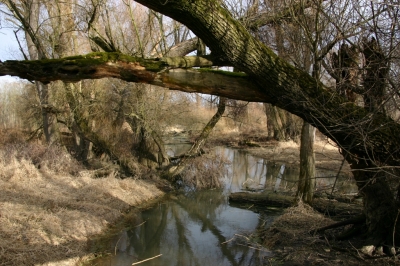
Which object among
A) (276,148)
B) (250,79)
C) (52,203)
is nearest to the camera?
(250,79)

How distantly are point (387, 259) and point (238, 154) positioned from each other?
18323mm

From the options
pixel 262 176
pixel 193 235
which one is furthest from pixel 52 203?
pixel 262 176

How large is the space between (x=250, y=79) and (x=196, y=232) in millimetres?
5173

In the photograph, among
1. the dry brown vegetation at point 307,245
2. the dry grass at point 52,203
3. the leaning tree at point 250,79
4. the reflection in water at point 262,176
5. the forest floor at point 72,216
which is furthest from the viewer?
the reflection in water at point 262,176

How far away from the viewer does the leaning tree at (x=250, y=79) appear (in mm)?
4879

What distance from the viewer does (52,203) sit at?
9016 mm

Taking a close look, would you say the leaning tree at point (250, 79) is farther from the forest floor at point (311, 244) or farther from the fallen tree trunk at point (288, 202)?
the fallen tree trunk at point (288, 202)

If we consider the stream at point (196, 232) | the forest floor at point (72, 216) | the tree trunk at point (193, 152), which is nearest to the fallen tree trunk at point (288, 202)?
the stream at point (196, 232)

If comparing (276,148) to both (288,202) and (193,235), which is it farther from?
(193,235)

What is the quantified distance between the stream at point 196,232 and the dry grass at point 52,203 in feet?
2.37

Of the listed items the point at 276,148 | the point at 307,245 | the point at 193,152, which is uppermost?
the point at 193,152

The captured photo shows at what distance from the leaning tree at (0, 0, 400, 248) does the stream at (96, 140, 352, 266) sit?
848mm

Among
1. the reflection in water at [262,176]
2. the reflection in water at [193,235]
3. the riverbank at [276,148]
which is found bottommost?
the reflection in water at [193,235]

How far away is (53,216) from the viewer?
8.19m
